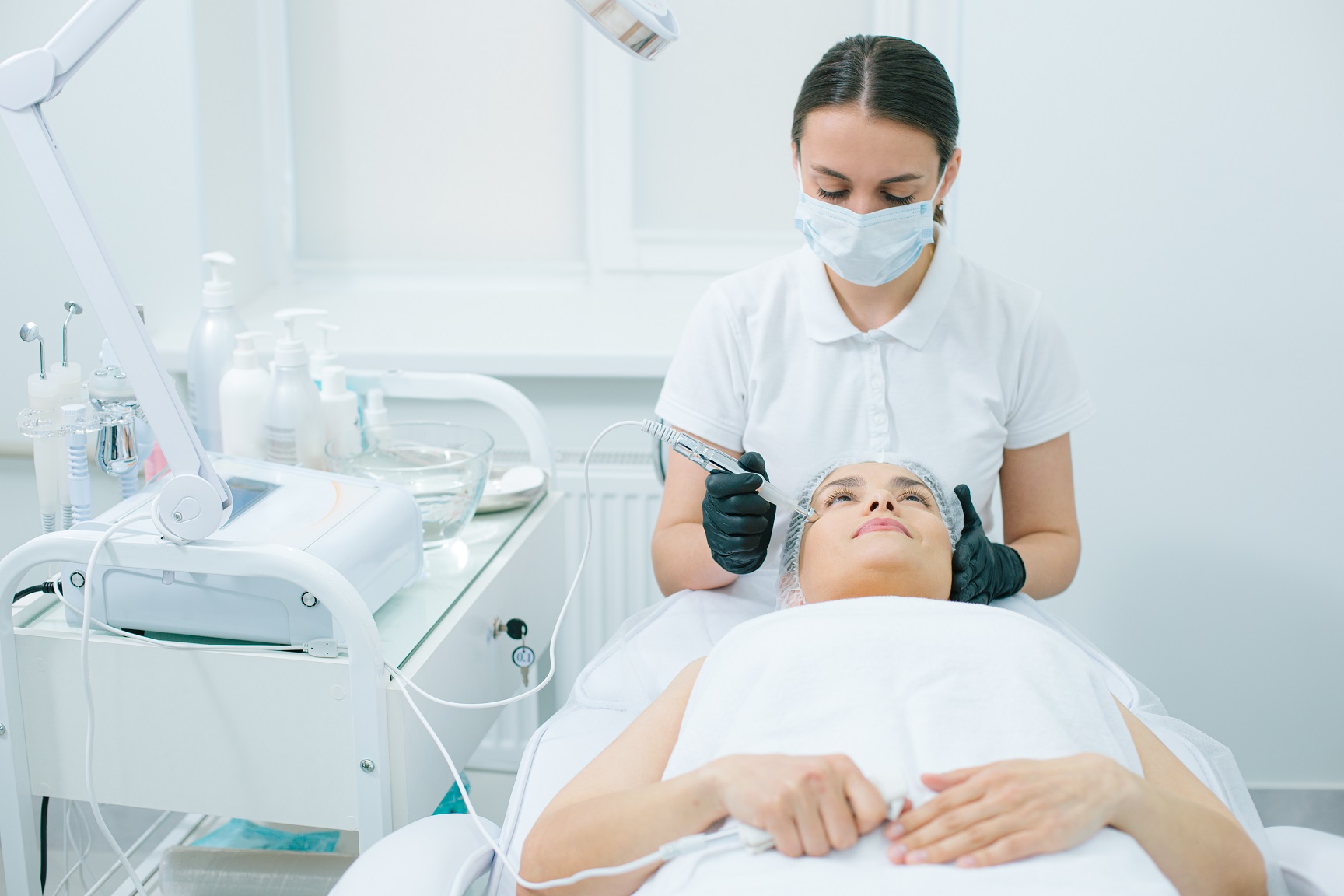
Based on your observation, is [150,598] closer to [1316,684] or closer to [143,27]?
[143,27]

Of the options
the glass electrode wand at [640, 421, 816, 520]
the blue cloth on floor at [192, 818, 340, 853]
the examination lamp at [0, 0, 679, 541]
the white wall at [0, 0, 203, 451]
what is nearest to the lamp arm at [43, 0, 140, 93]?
the examination lamp at [0, 0, 679, 541]

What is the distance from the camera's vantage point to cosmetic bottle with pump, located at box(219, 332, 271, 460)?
131 centimetres

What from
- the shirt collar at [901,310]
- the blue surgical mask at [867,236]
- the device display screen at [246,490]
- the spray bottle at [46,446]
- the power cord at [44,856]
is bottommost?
the power cord at [44,856]

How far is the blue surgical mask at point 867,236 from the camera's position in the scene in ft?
4.02

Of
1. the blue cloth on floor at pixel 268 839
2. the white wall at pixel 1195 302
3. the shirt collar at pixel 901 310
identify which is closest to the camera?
the shirt collar at pixel 901 310

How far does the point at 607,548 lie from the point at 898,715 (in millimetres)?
1207

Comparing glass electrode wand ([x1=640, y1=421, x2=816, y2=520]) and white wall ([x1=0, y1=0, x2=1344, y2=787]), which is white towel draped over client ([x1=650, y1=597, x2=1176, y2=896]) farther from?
white wall ([x1=0, y1=0, x2=1344, y2=787])

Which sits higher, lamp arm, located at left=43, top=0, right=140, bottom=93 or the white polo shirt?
lamp arm, located at left=43, top=0, right=140, bottom=93

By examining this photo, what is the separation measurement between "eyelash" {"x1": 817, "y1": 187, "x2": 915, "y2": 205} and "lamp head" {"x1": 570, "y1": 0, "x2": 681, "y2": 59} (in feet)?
1.06

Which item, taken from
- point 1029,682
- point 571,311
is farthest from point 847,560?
point 571,311

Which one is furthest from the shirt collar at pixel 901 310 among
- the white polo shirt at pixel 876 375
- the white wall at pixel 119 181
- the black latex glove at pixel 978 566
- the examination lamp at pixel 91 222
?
the white wall at pixel 119 181

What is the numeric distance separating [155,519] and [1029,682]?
791 millimetres

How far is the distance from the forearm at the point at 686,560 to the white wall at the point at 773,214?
2.12ft

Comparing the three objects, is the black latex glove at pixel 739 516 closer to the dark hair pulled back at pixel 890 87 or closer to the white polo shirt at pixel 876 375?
the white polo shirt at pixel 876 375
